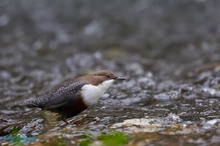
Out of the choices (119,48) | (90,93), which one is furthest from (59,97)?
(119,48)

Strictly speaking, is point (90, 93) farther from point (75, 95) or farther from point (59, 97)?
point (59, 97)

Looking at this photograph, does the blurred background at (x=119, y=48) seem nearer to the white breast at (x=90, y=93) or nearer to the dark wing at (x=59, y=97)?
the white breast at (x=90, y=93)

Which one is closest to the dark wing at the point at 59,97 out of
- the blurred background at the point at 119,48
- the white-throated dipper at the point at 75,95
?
the white-throated dipper at the point at 75,95

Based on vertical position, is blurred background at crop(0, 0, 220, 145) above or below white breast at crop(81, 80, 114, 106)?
above

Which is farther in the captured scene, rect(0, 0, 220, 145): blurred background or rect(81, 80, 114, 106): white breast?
rect(0, 0, 220, 145): blurred background

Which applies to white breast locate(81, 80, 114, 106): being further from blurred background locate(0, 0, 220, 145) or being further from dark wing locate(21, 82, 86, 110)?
blurred background locate(0, 0, 220, 145)

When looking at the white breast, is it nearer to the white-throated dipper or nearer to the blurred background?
the white-throated dipper

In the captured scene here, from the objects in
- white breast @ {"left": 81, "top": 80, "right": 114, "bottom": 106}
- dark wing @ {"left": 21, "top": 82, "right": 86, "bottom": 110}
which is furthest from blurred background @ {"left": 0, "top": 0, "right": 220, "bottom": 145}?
dark wing @ {"left": 21, "top": 82, "right": 86, "bottom": 110}
